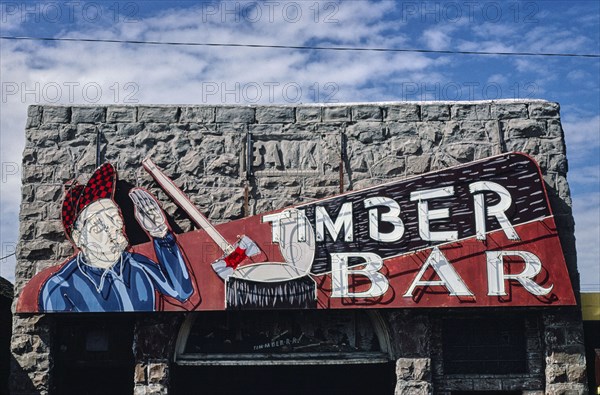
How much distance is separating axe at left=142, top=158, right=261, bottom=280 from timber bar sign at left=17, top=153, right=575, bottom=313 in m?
0.01

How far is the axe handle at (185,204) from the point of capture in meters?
11.4

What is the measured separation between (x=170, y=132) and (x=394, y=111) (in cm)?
332

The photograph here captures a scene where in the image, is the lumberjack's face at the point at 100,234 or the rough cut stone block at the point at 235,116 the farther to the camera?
the rough cut stone block at the point at 235,116

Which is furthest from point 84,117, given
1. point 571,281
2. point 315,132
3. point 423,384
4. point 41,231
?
point 571,281

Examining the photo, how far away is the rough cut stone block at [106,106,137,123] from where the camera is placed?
12148 millimetres

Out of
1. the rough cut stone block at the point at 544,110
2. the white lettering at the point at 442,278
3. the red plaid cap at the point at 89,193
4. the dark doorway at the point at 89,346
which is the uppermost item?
the rough cut stone block at the point at 544,110

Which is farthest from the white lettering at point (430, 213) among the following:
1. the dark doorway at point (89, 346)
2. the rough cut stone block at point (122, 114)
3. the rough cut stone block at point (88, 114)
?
the rough cut stone block at point (88, 114)

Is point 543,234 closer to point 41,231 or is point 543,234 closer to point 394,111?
point 394,111

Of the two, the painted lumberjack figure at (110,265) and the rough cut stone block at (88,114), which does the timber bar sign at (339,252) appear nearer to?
the painted lumberjack figure at (110,265)

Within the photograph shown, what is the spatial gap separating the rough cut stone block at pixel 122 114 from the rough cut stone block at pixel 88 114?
0.09 m

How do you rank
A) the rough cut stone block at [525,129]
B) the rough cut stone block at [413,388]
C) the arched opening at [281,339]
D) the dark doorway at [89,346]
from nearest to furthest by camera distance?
the rough cut stone block at [413,388] → the arched opening at [281,339] → the dark doorway at [89,346] → the rough cut stone block at [525,129]

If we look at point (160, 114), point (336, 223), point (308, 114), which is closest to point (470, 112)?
point (308, 114)

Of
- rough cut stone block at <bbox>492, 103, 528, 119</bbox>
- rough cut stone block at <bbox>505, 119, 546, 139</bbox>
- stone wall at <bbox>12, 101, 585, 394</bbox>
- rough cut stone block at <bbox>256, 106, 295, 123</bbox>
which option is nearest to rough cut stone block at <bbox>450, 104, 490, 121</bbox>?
stone wall at <bbox>12, 101, 585, 394</bbox>

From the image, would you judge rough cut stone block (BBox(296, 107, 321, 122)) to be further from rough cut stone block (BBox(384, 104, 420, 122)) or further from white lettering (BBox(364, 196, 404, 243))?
white lettering (BBox(364, 196, 404, 243))
